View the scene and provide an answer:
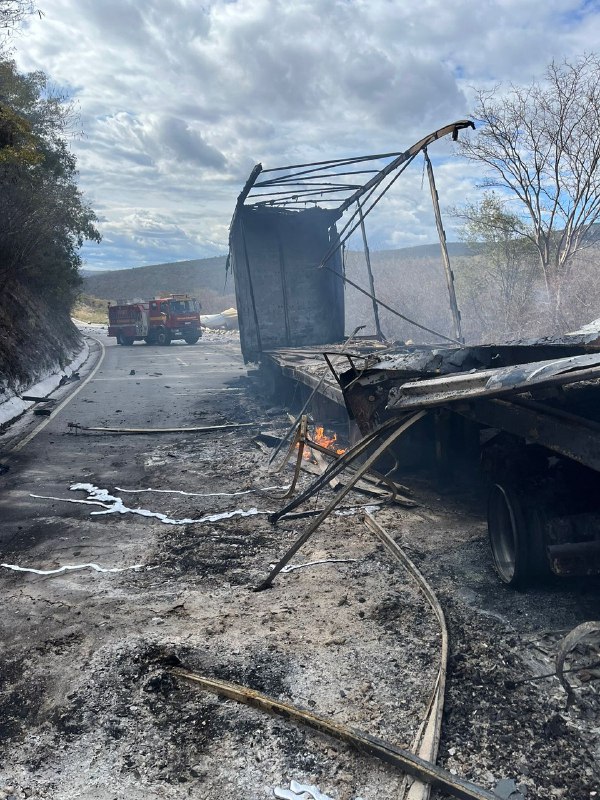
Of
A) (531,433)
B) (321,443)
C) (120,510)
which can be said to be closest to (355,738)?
(531,433)

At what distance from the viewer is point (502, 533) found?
180 inches

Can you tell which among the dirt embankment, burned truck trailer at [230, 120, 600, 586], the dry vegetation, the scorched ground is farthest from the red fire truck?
the scorched ground

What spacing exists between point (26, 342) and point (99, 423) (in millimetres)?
7539

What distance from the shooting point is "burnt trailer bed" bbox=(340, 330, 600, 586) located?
3.35 meters

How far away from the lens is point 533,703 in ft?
10.1

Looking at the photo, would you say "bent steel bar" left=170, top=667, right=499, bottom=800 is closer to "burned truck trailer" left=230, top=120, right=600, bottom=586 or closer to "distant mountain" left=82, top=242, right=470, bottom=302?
"burned truck trailer" left=230, top=120, right=600, bottom=586

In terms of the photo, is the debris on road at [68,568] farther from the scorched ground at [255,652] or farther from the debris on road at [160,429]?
the debris on road at [160,429]

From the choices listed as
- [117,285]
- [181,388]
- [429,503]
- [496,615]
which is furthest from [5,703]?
[117,285]

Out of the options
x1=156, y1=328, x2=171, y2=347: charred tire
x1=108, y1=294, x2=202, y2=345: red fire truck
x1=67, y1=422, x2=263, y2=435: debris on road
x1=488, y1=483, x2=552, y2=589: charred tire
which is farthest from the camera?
x1=156, y1=328, x2=171, y2=347: charred tire

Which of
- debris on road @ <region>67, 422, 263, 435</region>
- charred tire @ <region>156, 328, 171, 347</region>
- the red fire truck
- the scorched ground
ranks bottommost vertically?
the scorched ground

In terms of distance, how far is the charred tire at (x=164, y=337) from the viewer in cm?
3208

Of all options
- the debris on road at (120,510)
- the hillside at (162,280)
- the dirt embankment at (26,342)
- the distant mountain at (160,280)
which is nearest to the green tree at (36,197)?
the dirt embankment at (26,342)

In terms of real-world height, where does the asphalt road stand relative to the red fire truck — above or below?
below

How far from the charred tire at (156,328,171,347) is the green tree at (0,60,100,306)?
5.15 m
